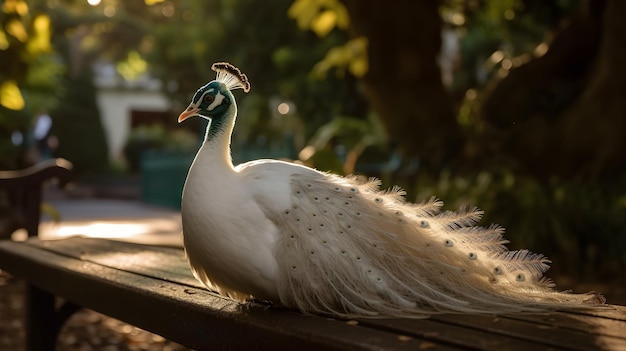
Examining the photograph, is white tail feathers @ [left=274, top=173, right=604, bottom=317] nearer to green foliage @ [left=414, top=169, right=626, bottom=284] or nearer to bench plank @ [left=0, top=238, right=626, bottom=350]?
bench plank @ [left=0, top=238, right=626, bottom=350]

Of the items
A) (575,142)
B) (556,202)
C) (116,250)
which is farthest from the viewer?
(575,142)

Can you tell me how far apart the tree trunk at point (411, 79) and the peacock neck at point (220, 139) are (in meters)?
5.59

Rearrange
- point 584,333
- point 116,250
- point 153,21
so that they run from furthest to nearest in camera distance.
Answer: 1. point 153,21
2. point 116,250
3. point 584,333

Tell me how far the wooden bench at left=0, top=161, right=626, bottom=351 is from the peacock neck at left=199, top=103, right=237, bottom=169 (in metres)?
0.37

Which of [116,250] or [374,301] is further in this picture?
[116,250]

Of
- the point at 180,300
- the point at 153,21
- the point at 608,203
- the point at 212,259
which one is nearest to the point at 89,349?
the point at 180,300

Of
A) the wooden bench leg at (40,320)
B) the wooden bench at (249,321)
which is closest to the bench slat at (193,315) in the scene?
the wooden bench at (249,321)

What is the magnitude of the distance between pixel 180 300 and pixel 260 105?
52.4ft

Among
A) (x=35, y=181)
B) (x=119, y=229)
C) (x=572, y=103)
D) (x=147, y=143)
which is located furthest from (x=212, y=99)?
(x=147, y=143)

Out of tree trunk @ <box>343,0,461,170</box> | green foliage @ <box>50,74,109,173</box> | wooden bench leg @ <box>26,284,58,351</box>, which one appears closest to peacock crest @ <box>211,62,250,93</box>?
wooden bench leg @ <box>26,284,58,351</box>

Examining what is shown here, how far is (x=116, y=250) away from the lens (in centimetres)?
332

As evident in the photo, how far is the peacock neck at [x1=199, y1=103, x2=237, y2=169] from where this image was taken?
6.35 feet

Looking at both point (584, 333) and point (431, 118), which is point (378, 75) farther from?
point (584, 333)

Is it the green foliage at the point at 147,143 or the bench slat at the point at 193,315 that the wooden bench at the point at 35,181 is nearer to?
the bench slat at the point at 193,315
